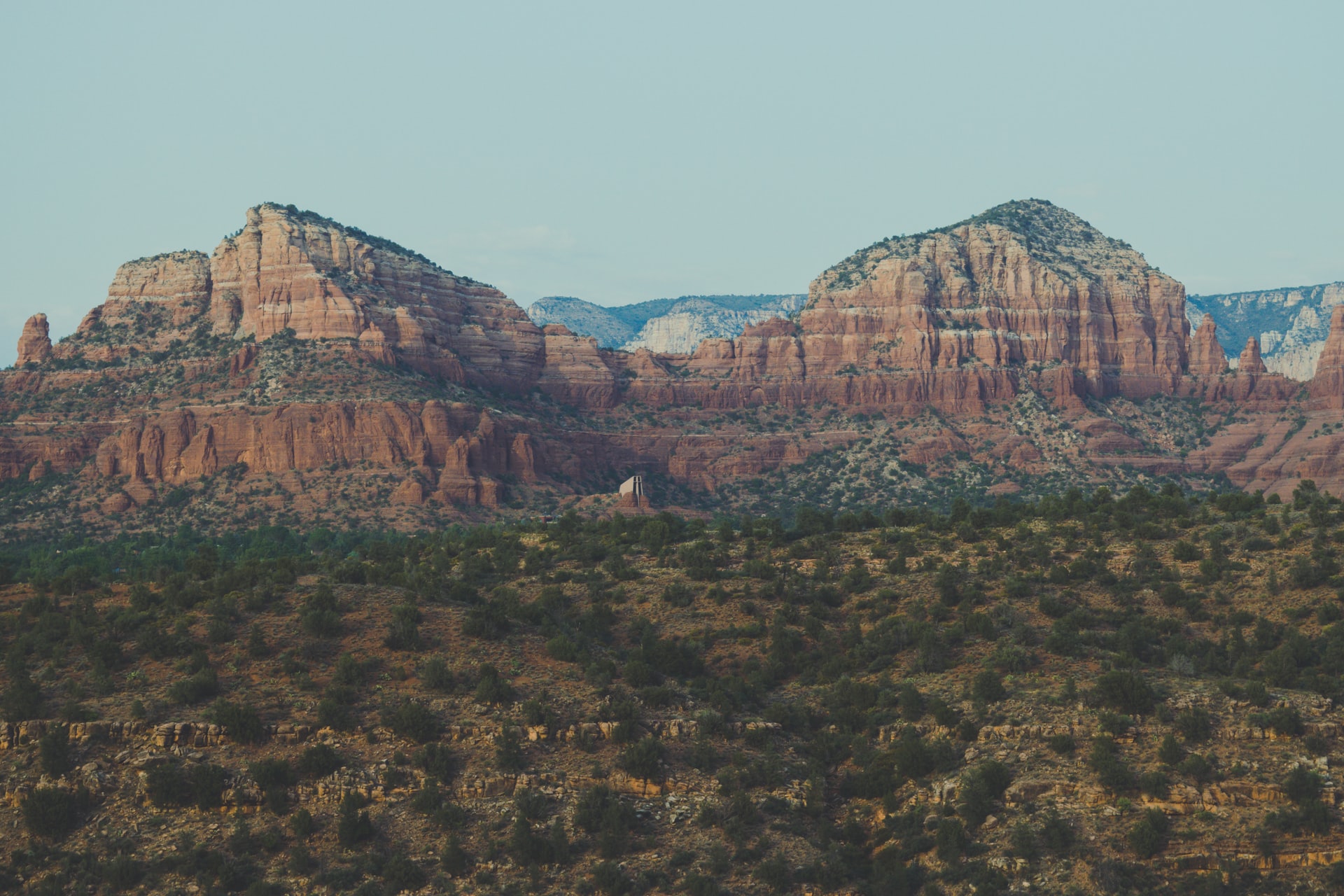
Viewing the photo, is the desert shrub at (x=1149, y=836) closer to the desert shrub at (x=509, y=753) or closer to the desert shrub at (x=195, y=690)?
the desert shrub at (x=509, y=753)

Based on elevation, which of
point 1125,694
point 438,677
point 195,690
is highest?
point 195,690

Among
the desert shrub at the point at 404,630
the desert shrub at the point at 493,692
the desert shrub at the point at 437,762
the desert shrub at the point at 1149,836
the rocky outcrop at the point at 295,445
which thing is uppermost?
the rocky outcrop at the point at 295,445

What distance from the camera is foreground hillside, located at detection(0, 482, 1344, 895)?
174ft

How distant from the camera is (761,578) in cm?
8612

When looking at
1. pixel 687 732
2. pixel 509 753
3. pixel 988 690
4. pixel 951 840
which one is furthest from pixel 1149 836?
pixel 509 753

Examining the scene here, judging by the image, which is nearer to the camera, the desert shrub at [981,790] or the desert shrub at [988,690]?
the desert shrub at [981,790]

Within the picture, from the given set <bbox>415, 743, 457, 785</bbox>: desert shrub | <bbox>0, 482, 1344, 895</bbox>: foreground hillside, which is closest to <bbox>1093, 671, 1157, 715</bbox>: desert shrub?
<bbox>0, 482, 1344, 895</bbox>: foreground hillside

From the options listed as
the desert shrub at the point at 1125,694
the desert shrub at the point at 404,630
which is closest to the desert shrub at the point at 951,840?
the desert shrub at the point at 1125,694

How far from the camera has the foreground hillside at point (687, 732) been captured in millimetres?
53000

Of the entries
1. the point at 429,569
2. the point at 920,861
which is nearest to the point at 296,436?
the point at 429,569

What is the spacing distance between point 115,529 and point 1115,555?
4986 inches

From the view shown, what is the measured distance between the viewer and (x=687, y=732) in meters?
61.6

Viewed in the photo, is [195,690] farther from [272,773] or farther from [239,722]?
[272,773]

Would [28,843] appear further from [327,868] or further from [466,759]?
[466,759]
